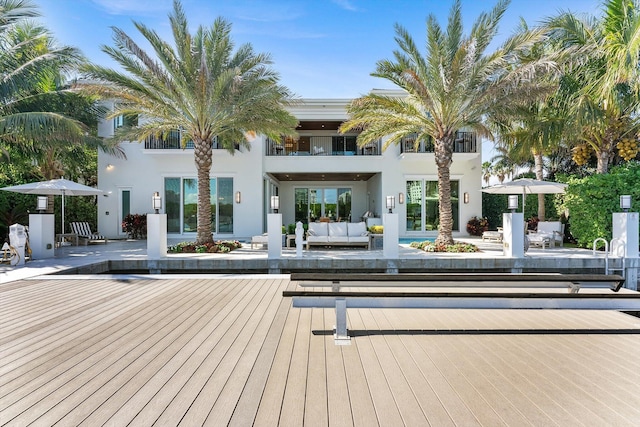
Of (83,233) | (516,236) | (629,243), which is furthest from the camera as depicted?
(83,233)

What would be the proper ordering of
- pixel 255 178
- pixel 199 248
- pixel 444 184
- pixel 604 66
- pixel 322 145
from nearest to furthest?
pixel 604 66 < pixel 199 248 < pixel 444 184 < pixel 255 178 < pixel 322 145

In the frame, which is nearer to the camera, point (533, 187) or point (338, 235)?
point (533, 187)

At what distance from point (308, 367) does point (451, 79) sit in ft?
32.4

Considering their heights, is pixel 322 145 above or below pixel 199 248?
above

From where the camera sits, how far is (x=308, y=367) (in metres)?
3.08

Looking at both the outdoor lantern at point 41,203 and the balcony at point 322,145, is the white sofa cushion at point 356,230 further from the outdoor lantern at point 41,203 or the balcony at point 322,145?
the outdoor lantern at point 41,203

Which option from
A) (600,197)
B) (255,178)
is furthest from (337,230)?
(600,197)

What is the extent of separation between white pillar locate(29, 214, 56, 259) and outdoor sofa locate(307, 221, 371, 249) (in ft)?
25.6

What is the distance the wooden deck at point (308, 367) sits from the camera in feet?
7.85

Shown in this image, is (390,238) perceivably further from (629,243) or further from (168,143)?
(168,143)

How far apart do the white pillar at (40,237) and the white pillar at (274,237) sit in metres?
Result: 6.62

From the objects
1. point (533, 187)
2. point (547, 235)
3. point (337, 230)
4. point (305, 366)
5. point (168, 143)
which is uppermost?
point (168, 143)

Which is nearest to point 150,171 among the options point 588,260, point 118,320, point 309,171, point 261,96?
point 309,171

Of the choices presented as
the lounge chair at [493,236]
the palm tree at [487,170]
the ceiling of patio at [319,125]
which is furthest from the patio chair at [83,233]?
the palm tree at [487,170]
